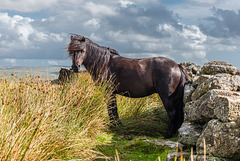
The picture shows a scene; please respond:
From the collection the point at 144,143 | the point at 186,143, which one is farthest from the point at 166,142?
the point at 186,143

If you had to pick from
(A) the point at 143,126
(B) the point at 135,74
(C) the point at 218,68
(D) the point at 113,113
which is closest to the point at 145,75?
(B) the point at 135,74

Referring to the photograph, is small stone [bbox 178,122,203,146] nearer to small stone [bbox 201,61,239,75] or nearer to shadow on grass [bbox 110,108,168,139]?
small stone [bbox 201,61,239,75]

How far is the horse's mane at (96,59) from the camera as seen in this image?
20.9 feet

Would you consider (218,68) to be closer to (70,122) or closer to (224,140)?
(224,140)

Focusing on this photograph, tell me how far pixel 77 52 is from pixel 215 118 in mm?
3612

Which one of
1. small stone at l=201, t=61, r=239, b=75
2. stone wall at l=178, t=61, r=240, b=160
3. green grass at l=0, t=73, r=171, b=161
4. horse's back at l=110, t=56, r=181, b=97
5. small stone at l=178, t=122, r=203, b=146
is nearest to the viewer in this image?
green grass at l=0, t=73, r=171, b=161

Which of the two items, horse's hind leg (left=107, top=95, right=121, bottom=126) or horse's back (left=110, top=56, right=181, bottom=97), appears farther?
horse's hind leg (left=107, top=95, right=121, bottom=126)

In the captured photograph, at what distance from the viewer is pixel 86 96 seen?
211 inches

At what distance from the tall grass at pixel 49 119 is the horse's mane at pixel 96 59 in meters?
0.45

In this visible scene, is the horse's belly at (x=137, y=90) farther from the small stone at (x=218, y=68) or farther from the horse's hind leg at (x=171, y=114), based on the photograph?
the small stone at (x=218, y=68)

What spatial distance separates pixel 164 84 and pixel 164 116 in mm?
1700

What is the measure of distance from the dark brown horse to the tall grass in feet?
1.63

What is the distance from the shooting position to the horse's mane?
636cm

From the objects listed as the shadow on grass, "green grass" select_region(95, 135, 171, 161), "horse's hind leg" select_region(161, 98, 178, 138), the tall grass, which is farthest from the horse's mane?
"green grass" select_region(95, 135, 171, 161)
